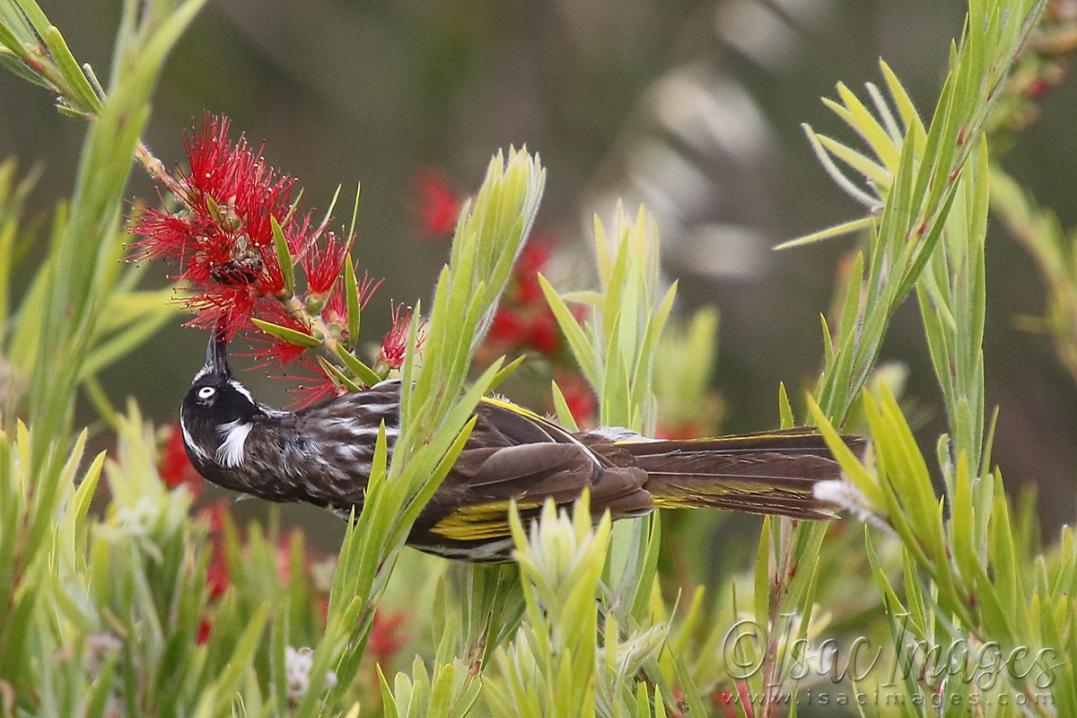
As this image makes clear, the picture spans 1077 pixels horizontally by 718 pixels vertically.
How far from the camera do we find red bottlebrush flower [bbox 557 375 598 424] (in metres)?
1.45

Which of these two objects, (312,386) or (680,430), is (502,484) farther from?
(680,430)

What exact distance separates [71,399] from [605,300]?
49cm

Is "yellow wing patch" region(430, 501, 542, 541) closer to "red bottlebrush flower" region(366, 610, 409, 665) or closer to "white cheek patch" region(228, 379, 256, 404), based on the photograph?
"red bottlebrush flower" region(366, 610, 409, 665)

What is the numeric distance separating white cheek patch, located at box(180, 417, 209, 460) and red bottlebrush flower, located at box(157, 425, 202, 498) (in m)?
0.03

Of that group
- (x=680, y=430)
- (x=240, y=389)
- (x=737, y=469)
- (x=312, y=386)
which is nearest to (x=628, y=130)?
(x=680, y=430)

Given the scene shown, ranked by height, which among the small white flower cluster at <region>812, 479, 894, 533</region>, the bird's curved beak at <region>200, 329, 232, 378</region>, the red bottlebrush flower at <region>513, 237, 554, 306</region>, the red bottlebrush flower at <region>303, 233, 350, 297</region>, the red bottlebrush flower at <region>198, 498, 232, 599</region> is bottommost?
the red bottlebrush flower at <region>198, 498, 232, 599</region>

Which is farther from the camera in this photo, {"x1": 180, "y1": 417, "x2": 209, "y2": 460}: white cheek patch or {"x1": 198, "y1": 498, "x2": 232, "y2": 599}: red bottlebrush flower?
{"x1": 180, "y1": 417, "x2": 209, "y2": 460}: white cheek patch

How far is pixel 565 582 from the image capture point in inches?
24.1

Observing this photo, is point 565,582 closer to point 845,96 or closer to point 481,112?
point 845,96

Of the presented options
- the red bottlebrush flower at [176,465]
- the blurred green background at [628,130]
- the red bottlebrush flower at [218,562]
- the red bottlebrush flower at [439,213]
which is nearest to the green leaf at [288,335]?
the red bottlebrush flower at [218,562]

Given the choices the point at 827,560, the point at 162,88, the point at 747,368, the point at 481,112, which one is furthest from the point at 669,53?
the point at 827,560

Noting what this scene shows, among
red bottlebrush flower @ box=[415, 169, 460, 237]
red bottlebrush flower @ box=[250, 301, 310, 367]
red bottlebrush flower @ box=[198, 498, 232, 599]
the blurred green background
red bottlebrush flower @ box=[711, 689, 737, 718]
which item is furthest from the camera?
the blurred green background

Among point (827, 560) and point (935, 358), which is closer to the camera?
point (935, 358)

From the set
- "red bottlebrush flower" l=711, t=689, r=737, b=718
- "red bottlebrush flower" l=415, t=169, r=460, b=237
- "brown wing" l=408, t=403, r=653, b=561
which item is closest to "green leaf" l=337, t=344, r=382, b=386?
"brown wing" l=408, t=403, r=653, b=561
